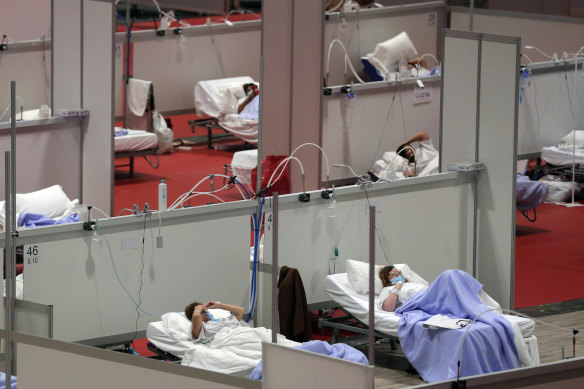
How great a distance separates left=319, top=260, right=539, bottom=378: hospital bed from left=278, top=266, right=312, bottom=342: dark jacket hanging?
0.81 feet

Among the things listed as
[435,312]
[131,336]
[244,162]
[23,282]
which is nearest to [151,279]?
[131,336]

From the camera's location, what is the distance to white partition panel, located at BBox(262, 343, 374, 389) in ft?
14.7

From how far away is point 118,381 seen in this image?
498 centimetres

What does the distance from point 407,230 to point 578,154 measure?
3.83 metres

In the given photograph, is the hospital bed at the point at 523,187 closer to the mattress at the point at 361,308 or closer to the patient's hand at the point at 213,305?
the mattress at the point at 361,308

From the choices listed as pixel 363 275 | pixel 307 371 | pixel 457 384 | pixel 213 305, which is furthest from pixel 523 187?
pixel 307 371

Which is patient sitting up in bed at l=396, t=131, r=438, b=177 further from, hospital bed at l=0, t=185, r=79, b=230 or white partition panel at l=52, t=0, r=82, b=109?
hospital bed at l=0, t=185, r=79, b=230

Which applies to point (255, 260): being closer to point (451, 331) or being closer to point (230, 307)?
point (230, 307)

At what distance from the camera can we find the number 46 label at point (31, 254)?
22.6 feet

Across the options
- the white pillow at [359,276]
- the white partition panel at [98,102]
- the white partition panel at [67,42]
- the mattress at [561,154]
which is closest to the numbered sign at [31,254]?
the white pillow at [359,276]

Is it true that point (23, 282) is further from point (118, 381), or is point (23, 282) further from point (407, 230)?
point (407, 230)

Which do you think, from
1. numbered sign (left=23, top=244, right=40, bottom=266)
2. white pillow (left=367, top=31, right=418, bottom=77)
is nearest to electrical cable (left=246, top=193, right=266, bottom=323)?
numbered sign (left=23, top=244, right=40, bottom=266)

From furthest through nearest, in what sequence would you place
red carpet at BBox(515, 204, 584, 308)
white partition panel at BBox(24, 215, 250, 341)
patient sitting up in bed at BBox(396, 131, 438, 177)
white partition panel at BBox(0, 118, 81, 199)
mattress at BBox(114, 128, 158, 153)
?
1. mattress at BBox(114, 128, 158, 153)
2. patient sitting up in bed at BBox(396, 131, 438, 177)
3. white partition panel at BBox(0, 118, 81, 199)
4. red carpet at BBox(515, 204, 584, 308)
5. white partition panel at BBox(24, 215, 250, 341)

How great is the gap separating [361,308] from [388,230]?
3.05 ft
